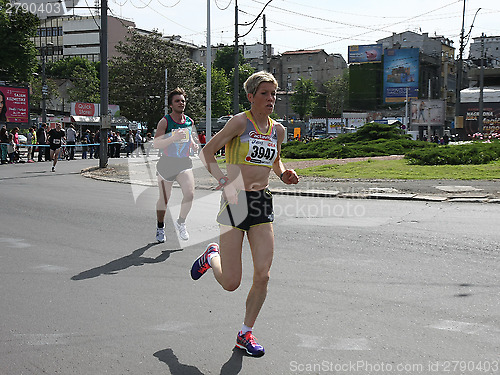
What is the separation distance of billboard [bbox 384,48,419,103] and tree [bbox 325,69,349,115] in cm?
1101

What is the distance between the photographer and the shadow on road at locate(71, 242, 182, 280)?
228 inches

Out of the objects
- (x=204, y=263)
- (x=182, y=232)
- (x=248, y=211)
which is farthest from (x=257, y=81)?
(x=182, y=232)

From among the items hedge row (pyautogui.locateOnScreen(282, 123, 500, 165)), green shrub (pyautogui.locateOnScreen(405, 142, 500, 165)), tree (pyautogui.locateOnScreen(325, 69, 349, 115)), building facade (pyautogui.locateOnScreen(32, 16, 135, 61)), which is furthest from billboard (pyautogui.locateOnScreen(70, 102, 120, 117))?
building facade (pyautogui.locateOnScreen(32, 16, 135, 61))

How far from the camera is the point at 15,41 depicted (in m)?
44.0

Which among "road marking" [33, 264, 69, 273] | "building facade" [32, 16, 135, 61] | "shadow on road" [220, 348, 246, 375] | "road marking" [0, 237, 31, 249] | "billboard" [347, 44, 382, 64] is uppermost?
"building facade" [32, 16, 135, 61]

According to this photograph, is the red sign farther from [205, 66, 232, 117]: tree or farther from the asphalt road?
the asphalt road

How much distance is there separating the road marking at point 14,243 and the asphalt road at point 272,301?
6 cm

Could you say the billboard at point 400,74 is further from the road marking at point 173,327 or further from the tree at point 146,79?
the road marking at point 173,327

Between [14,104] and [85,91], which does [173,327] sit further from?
[85,91]

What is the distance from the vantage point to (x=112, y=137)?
3550 centimetres

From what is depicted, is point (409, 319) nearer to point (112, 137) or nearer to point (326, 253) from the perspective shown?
point (326, 253)

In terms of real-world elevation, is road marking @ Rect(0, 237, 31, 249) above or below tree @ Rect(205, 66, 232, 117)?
below

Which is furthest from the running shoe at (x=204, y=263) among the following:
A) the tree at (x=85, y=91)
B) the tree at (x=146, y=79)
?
the tree at (x=85, y=91)

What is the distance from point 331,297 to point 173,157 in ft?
10.8
